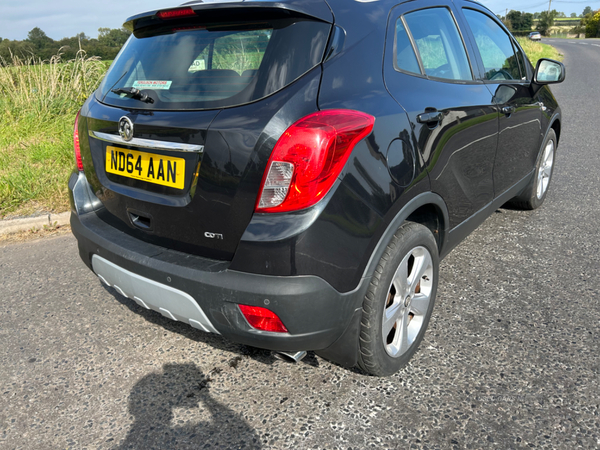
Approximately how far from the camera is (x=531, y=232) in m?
4.16

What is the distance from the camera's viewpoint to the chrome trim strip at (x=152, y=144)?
1912mm

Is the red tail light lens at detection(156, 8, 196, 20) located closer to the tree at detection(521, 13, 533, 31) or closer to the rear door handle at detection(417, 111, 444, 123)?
the rear door handle at detection(417, 111, 444, 123)

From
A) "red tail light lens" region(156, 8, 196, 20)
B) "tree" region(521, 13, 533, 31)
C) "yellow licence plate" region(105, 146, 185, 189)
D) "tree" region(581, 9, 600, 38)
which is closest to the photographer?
"yellow licence plate" region(105, 146, 185, 189)

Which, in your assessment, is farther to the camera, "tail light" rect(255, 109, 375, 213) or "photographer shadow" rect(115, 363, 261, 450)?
"photographer shadow" rect(115, 363, 261, 450)

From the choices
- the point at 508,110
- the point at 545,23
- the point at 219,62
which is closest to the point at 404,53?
the point at 219,62

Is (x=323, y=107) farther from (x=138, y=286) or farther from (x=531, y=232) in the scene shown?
(x=531, y=232)

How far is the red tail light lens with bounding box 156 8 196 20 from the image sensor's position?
6.88ft

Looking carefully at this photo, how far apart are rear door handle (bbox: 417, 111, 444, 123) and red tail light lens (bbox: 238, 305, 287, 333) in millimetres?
1125

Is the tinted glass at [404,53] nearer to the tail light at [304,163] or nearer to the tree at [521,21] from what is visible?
the tail light at [304,163]

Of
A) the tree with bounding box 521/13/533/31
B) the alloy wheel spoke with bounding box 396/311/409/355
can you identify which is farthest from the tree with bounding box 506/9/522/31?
the alloy wheel spoke with bounding box 396/311/409/355

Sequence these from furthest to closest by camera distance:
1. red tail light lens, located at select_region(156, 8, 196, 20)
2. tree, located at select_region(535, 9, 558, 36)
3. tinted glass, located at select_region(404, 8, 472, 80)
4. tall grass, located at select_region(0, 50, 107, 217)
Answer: tree, located at select_region(535, 9, 558, 36)
tall grass, located at select_region(0, 50, 107, 217)
tinted glass, located at select_region(404, 8, 472, 80)
red tail light lens, located at select_region(156, 8, 196, 20)

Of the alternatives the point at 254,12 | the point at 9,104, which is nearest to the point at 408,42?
the point at 254,12

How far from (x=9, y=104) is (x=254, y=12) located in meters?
7.23

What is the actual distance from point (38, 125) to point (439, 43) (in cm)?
653
